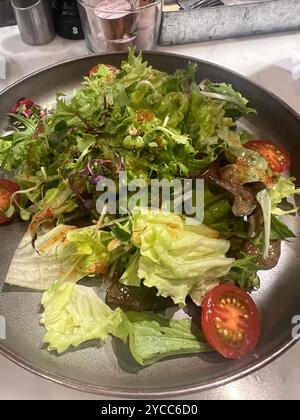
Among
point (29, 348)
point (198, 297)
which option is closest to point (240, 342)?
point (198, 297)

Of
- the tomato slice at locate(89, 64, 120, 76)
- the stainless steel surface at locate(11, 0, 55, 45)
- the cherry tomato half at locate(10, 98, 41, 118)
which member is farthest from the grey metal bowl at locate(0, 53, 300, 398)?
the stainless steel surface at locate(11, 0, 55, 45)

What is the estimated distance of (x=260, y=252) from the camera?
1061mm

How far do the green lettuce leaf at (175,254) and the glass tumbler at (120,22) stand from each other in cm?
92

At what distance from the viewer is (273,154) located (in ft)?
4.04

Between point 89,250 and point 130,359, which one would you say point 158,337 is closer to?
point 130,359

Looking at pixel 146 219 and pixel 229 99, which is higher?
pixel 229 99

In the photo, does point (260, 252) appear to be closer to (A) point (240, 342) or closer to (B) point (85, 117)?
(A) point (240, 342)

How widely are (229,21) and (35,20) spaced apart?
84cm

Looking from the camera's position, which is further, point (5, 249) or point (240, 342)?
point (5, 249)

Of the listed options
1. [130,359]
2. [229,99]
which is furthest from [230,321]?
[229,99]

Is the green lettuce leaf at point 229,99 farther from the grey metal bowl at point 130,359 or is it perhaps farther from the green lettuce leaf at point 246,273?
the green lettuce leaf at point 246,273

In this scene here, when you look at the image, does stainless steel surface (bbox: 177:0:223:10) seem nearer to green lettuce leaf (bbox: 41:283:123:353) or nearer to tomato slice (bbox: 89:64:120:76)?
tomato slice (bbox: 89:64:120:76)

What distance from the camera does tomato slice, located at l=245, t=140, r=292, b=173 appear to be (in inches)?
47.9
